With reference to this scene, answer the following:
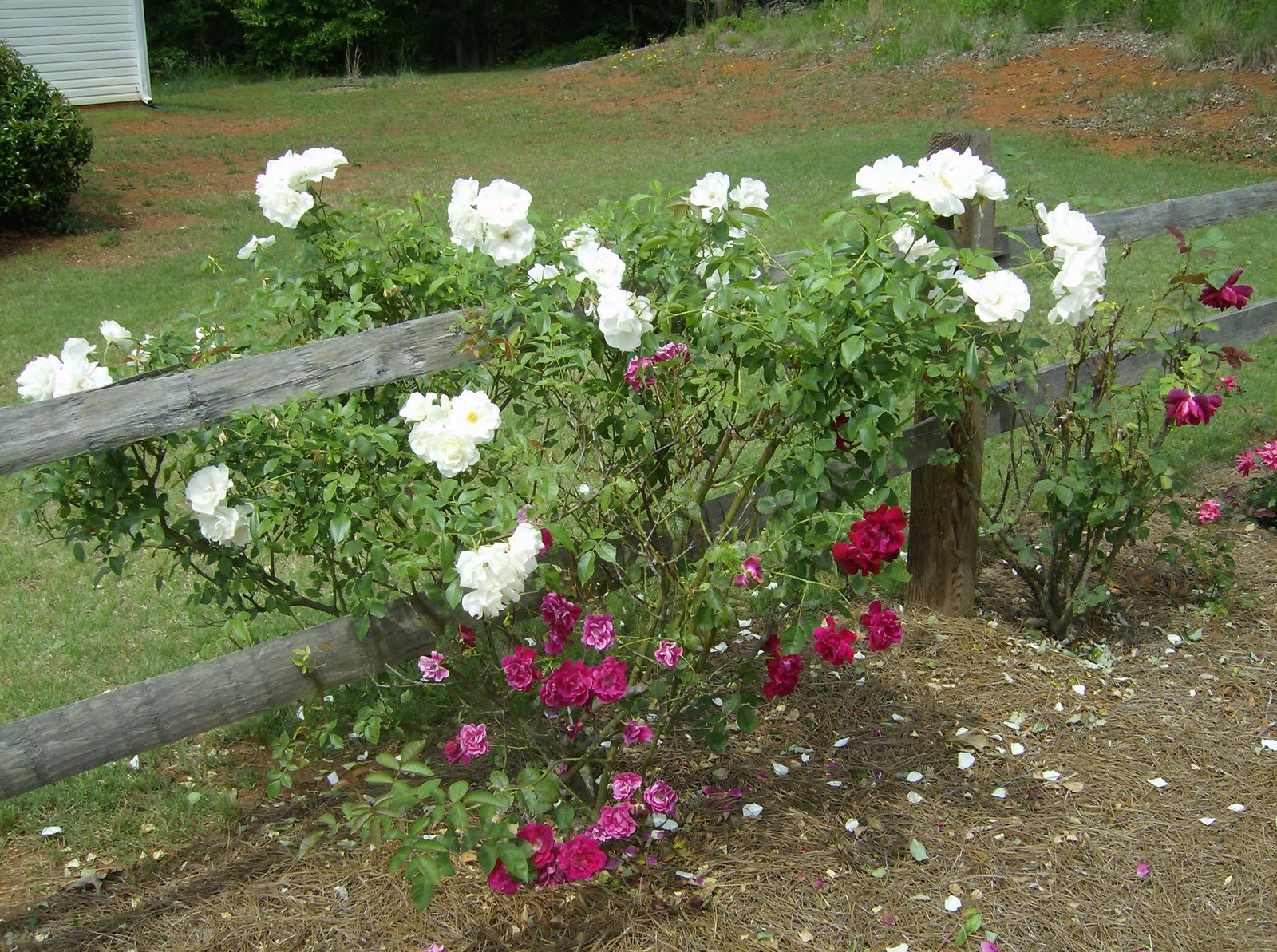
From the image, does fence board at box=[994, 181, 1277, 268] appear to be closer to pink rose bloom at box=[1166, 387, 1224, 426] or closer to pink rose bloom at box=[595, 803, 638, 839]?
pink rose bloom at box=[1166, 387, 1224, 426]

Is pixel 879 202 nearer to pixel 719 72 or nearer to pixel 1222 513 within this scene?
pixel 1222 513

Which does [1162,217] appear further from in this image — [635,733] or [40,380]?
[40,380]

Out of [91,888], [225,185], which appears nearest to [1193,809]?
[91,888]

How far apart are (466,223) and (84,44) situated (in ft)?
59.4

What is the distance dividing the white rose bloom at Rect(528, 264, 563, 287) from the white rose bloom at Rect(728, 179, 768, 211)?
46 cm

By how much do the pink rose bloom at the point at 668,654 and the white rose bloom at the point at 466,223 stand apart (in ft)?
3.34

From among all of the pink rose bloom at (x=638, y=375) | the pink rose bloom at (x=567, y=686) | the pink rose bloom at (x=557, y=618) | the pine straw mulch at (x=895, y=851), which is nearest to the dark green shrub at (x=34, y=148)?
the pine straw mulch at (x=895, y=851)

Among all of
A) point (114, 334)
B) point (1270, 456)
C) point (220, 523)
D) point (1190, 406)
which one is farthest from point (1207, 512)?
point (114, 334)

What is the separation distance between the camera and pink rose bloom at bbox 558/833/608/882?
2.32m

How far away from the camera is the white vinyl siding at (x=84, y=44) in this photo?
56.0 feet

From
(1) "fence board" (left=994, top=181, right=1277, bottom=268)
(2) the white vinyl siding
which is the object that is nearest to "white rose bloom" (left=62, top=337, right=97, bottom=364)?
(1) "fence board" (left=994, top=181, right=1277, bottom=268)

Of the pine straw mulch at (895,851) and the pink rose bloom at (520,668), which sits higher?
the pink rose bloom at (520,668)

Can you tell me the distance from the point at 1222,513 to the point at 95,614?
170 inches

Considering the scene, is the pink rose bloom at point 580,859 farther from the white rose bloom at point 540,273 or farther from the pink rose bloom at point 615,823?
the white rose bloom at point 540,273
